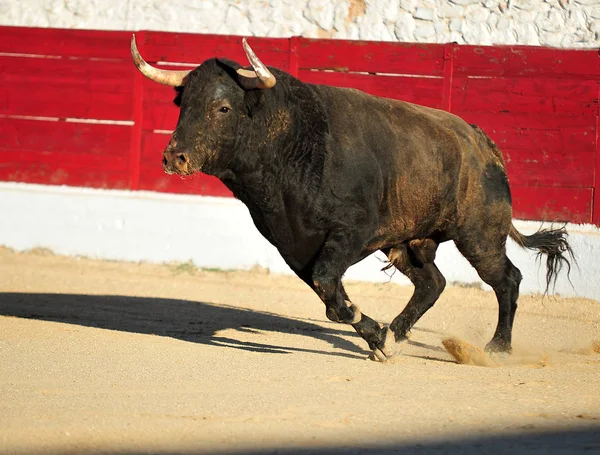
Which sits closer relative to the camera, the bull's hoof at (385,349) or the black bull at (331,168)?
the black bull at (331,168)

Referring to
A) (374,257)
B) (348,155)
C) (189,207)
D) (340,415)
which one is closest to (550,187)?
(374,257)

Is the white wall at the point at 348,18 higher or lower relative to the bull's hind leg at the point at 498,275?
higher

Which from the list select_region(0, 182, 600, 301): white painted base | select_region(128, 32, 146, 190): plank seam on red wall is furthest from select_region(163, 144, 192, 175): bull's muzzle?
select_region(128, 32, 146, 190): plank seam on red wall

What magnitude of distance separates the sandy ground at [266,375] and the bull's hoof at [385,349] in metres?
0.05

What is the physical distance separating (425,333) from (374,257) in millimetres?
1859

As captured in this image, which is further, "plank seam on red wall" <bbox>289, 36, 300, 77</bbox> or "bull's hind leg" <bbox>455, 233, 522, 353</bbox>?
"plank seam on red wall" <bbox>289, 36, 300, 77</bbox>

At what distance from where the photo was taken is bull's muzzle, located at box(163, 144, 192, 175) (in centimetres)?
509

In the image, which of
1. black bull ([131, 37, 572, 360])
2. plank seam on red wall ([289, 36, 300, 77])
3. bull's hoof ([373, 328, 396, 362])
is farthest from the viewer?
plank seam on red wall ([289, 36, 300, 77])

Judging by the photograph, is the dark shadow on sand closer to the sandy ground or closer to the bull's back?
the sandy ground

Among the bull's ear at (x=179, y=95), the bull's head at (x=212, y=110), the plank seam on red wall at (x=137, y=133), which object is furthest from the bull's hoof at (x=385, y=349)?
the plank seam on red wall at (x=137, y=133)

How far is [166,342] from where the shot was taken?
601cm

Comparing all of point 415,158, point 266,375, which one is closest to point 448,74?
point 415,158

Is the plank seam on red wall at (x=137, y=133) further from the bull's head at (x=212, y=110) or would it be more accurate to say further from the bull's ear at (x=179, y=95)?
the bull's head at (x=212, y=110)

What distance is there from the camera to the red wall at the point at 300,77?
8680mm
